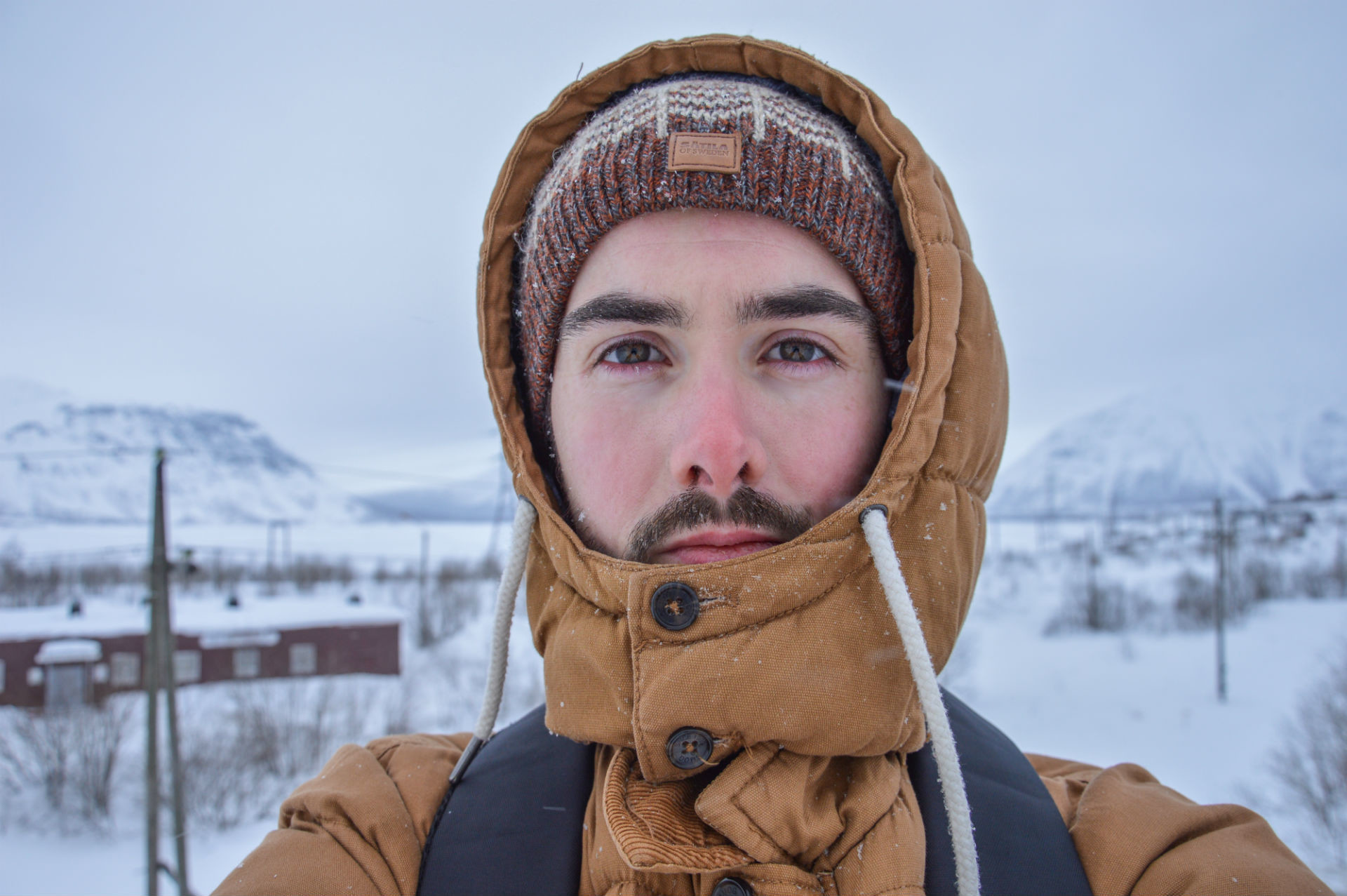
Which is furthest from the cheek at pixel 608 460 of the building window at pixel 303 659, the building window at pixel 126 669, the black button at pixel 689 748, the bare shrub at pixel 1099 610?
the bare shrub at pixel 1099 610

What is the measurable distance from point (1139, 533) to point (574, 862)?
255ft

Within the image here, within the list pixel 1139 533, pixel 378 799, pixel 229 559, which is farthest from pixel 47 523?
pixel 1139 533

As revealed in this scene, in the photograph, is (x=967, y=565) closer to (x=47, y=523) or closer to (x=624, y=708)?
(x=624, y=708)

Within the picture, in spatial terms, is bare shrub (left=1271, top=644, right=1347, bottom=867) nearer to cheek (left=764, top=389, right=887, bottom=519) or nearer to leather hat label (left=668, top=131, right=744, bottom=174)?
cheek (left=764, top=389, right=887, bottom=519)

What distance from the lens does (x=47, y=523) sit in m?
68.1

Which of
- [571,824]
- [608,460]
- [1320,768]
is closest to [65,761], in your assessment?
[571,824]

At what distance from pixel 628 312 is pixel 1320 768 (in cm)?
2236

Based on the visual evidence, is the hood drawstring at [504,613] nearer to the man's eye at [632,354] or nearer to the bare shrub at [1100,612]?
the man's eye at [632,354]

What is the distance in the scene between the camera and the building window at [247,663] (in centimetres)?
1989

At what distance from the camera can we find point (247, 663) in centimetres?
2005

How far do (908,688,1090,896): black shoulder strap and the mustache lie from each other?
0.57 m

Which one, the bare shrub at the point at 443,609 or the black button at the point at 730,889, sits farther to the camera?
the bare shrub at the point at 443,609

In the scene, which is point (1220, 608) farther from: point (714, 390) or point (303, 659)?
point (303, 659)

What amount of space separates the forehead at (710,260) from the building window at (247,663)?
2376 centimetres
